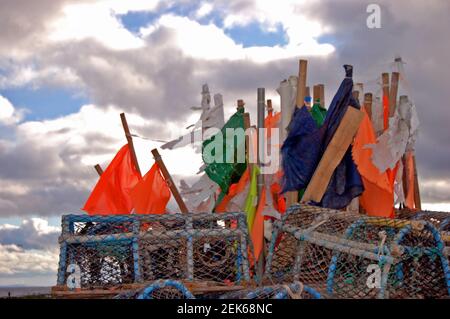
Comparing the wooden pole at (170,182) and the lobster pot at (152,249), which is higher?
the wooden pole at (170,182)

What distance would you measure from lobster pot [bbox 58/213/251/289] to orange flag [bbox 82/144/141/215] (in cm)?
400

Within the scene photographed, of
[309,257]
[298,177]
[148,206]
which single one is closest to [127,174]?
[148,206]

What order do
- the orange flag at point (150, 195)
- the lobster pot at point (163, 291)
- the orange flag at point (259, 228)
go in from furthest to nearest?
the orange flag at point (150, 195), the orange flag at point (259, 228), the lobster pot at point (163, 291)

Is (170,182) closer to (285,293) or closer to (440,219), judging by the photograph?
(440,219)

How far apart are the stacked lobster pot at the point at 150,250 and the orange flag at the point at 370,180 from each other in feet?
9.38

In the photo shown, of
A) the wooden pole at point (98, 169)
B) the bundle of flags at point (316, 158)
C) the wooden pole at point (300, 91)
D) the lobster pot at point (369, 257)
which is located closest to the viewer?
the lobster pot at point (369, 257)

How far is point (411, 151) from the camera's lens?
10.1 meters

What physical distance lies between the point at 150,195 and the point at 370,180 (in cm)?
318

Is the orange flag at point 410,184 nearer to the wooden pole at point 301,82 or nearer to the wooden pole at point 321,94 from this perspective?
the wooden pole at point 321,94

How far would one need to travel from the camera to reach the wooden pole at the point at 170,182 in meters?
10.2

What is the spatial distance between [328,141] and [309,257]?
8.75 feet

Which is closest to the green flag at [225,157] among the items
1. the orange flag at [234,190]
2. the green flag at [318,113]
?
the orange flag at [234,190]

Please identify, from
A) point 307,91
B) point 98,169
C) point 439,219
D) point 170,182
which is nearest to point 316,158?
point 439,219

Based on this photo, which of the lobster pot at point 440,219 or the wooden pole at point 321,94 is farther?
the wooden pole at point 321,94
